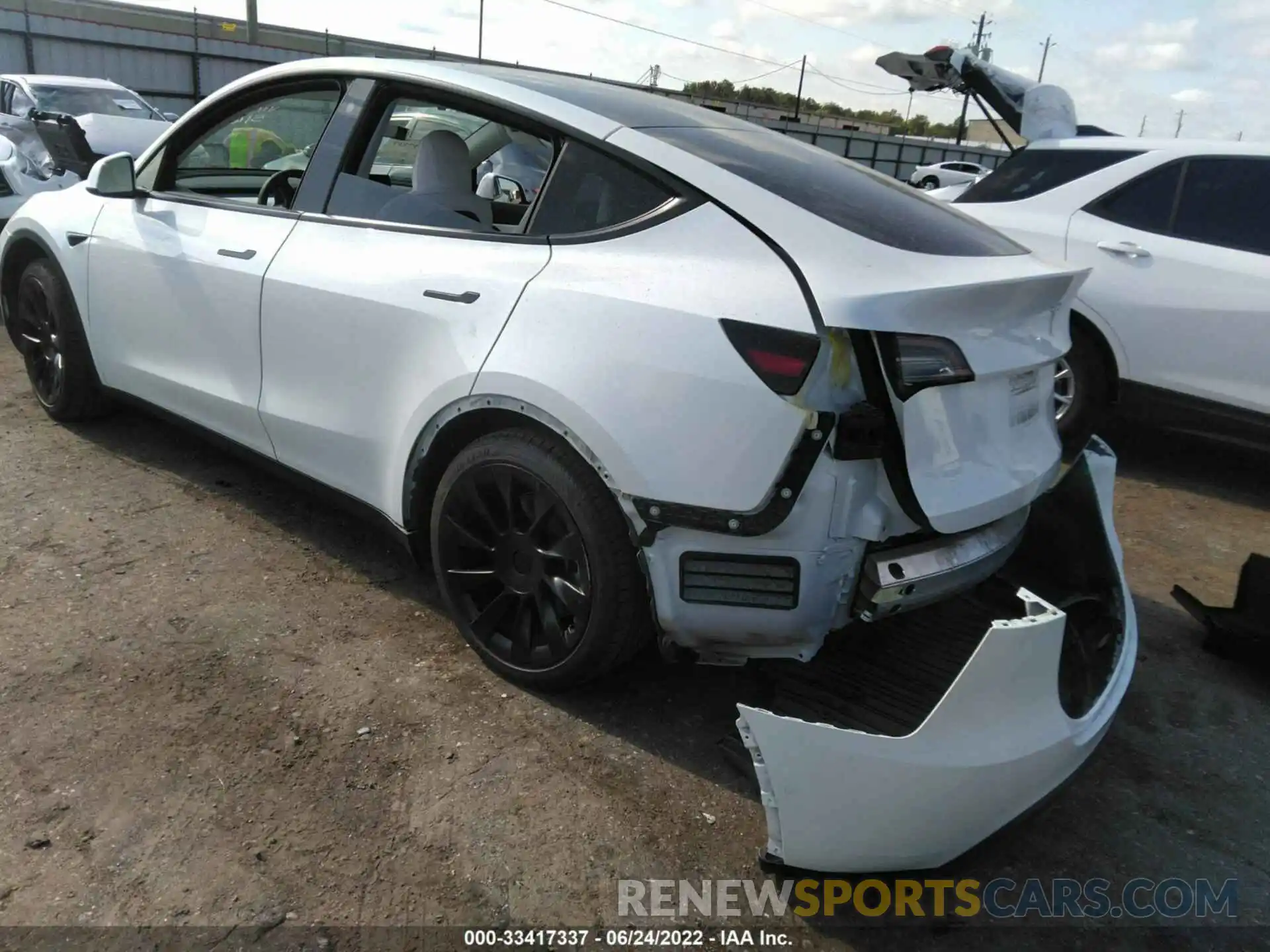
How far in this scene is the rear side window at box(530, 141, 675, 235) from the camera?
8.34 feet

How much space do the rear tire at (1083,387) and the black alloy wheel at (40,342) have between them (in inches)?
195

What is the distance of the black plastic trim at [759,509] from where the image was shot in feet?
7.12

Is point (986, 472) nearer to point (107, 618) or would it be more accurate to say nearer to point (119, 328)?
point (107, 618)

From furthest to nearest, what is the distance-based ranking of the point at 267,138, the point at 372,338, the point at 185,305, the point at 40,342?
the point at 40,342
the point at 267,138
the point at 185,305
the point at 372,338

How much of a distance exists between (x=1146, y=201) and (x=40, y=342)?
5.53 meters

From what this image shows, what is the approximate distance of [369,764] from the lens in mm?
2490

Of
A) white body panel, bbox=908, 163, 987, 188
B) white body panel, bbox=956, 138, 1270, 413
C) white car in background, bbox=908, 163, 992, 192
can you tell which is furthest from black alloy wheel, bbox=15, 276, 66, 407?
white body panel, bbox=908, 163, 987, 188

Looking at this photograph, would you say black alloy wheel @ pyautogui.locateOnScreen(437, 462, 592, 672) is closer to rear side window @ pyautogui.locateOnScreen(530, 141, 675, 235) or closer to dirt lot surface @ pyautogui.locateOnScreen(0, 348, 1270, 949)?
dirt lot surface @ pyautogui.locateOnScreen(0, 348, 1270, 949)

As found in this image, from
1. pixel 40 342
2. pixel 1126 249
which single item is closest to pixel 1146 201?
pixel 1126 249

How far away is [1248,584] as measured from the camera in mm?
3443

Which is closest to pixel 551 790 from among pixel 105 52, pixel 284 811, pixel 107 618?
pixel 284 811

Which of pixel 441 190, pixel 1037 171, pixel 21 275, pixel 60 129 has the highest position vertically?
pixel 1037 171

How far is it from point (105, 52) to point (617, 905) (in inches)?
1017

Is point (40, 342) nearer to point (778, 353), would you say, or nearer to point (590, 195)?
point (590, 195)
